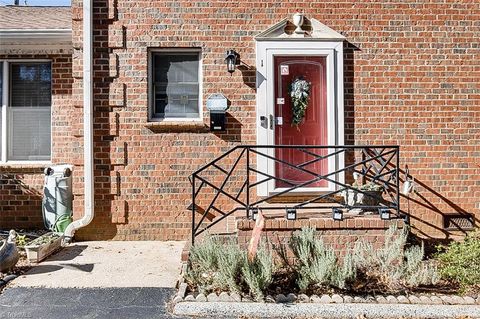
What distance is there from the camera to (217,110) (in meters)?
6.43

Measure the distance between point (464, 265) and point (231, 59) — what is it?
13.1ft

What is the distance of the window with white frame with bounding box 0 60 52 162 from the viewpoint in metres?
7.25

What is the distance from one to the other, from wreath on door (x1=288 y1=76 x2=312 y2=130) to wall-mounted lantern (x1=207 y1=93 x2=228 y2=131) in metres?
1.02

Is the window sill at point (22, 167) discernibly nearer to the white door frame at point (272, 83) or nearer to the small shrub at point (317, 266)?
the white door frame at point (272, 83)

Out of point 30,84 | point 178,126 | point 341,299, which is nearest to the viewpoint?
point 341,299

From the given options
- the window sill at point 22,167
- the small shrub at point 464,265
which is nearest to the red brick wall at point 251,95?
the window sill at point 22,167

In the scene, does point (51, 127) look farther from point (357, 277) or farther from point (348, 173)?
point (357, 277)

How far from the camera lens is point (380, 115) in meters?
6.60

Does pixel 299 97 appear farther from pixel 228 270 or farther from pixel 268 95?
pixel 228 270

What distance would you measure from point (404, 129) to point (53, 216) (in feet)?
18.1

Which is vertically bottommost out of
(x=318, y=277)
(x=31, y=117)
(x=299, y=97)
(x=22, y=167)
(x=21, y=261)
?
(x=21, y=261)

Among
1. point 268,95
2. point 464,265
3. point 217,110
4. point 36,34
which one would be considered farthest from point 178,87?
point 464,265

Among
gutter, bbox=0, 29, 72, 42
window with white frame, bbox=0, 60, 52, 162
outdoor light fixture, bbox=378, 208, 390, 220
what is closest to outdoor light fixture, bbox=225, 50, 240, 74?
gutter, bbox=0, 29, 72, 42

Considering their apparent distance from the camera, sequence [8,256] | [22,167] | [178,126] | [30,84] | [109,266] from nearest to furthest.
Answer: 1. [8,256]
2. [109,266]
3. [178,126]
4. [22,167]
5. [30,84]
